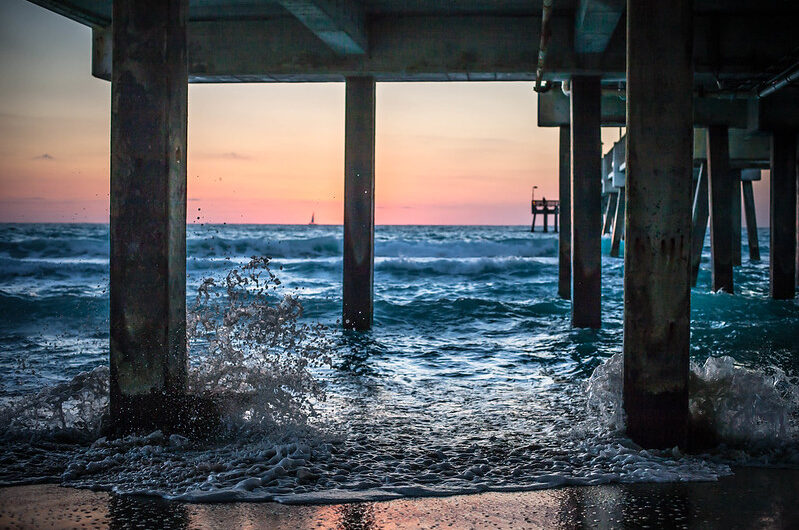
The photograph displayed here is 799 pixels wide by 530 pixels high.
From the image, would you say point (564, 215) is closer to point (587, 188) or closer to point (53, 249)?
point (587, 188)

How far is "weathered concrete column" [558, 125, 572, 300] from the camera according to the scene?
1359cm

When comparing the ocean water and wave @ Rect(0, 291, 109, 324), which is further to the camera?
wave @ Rect(0, 291, 109, 324)

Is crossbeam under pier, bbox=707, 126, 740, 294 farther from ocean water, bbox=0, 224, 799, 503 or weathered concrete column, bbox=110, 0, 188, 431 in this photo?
weathered concrete column, bbox=110, 0, 188, 431

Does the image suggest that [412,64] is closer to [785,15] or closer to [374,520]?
[785,15]

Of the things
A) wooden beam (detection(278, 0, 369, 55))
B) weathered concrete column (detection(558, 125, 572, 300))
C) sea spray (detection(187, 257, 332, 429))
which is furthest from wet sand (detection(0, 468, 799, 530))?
weathered concrete column (detection(558, 125, 572, 300))

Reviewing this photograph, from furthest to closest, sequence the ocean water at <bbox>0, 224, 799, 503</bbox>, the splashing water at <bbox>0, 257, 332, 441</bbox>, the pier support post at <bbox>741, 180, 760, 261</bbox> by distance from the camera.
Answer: the pier support post at <bbox>741, 180, 760, 261</bbox> < the splashing water at <bbox>0, 257, 332, 441</bbox> < the ocean water at <bbox>0, 224, 799, 503</bbox>

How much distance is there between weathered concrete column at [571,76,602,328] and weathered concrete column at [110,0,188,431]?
23.5 ft

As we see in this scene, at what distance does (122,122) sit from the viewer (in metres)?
4.27

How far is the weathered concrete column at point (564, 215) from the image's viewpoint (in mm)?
13586

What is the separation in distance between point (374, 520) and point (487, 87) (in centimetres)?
1447

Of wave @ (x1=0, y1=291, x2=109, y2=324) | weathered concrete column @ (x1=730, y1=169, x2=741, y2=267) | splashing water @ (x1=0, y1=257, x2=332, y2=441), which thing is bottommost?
wave @ (x1=0, y1=291, x2=109, y2=324)

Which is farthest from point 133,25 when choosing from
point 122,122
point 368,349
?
point 368,349

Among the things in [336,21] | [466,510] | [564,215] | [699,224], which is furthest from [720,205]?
[466,510]

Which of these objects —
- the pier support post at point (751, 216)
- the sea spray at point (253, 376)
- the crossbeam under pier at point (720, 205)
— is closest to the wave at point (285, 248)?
the pier support post at point (751, 216)
